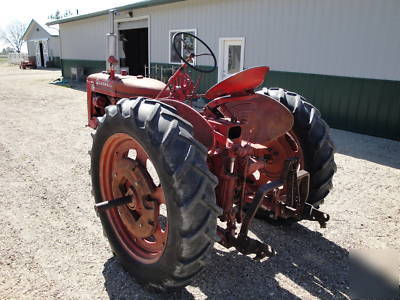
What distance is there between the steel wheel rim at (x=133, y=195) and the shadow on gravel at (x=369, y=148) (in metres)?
4.36

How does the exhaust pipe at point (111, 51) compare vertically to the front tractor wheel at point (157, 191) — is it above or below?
above

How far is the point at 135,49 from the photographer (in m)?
18.2

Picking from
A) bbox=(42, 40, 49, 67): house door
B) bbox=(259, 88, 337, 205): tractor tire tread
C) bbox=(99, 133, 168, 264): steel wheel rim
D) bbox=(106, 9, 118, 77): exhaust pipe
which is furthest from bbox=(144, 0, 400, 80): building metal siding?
bbox=(42, 40, 49, 67): house door

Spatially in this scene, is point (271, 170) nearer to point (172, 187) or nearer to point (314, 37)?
point (172, 187)

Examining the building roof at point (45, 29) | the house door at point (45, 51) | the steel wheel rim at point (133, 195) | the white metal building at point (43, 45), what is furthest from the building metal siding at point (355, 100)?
the house door at point (45, 51)

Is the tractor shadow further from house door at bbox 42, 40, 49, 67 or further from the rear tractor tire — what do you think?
house door at bbox 42, 40, 49, 67

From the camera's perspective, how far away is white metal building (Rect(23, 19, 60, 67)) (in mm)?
29938

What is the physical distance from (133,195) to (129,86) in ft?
8.82

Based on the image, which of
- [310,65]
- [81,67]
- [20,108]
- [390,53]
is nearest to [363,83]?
[390,53]

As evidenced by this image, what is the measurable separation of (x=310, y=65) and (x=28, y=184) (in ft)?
21.6

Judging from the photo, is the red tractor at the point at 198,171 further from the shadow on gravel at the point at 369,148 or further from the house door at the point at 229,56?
the house door at the point at 229,56

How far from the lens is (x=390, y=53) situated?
6.72 meters

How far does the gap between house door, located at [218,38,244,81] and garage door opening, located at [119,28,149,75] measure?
27.1ft

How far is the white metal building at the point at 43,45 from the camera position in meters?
29.9
